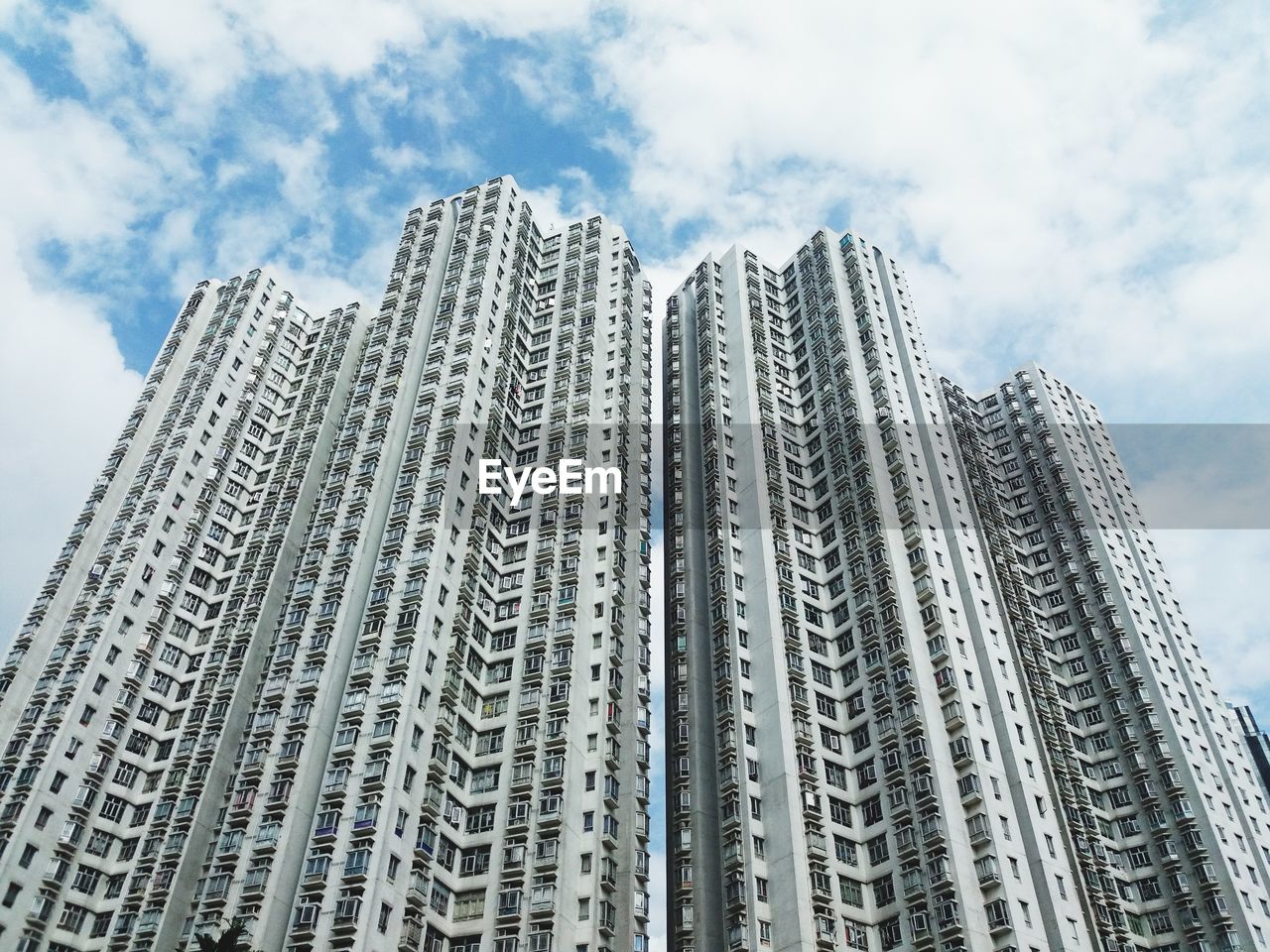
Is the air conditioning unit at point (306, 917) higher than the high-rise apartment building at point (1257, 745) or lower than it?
lower

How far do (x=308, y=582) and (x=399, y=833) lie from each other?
1533 cm

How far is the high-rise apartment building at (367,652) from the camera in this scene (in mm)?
45500

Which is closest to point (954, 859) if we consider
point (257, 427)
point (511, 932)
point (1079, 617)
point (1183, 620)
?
point (511, 932)

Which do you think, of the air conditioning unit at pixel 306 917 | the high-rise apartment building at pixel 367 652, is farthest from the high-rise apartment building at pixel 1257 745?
the air conditioning unit at pixel 306 917

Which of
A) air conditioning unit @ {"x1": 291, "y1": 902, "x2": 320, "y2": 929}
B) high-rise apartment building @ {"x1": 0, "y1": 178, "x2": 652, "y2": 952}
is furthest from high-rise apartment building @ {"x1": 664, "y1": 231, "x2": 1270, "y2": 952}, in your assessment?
air conditioning unit @ {"x1": 291, "y1": 902, "x2": 320, "y2": 929}

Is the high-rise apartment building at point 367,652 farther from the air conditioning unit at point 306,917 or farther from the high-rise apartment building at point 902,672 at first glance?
the high-rise apartment building at point 902,672

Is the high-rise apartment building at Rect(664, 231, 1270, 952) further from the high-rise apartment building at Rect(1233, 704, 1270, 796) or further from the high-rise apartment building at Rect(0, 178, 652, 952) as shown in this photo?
the high-rise apartment building at Rect(1233, 704, 1270, 796)

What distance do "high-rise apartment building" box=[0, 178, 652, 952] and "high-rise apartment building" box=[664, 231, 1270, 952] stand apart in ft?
14.0

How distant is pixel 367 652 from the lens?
5003 centimetres

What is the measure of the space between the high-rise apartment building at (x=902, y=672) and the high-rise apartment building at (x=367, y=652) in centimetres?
426

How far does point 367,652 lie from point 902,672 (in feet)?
79.9

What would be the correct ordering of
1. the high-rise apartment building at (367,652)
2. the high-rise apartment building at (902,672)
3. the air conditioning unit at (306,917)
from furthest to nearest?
the high-rise apartment building at (902,672) → the high-rise apartment building at (367,652) → the air conditioning unit at (306,917)

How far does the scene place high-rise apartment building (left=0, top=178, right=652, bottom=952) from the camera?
45.5 m

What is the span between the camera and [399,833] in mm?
44875
